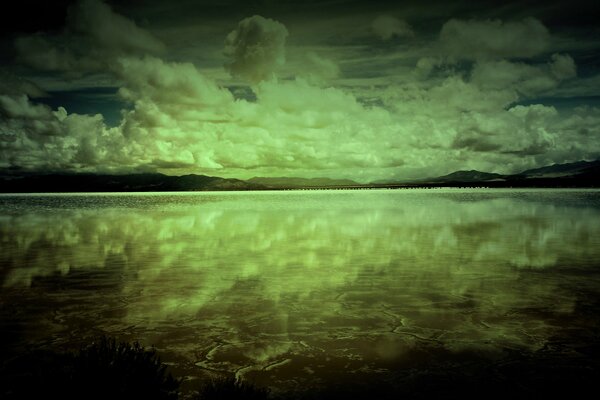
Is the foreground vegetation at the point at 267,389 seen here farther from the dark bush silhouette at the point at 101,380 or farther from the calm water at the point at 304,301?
the calm water at the point at 304,301

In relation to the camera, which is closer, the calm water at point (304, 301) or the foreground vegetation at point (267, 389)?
the foreground vegetation at point (267, 389)

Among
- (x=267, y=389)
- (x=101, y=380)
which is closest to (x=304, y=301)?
(x=267, y=389)

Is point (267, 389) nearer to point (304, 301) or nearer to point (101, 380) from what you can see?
point (101, 380)

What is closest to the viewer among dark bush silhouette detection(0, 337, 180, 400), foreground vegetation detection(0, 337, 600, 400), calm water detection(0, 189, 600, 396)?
dark bush silhouette detection(0, 337, 180, 400)

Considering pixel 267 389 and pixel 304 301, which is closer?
pixel 267 389

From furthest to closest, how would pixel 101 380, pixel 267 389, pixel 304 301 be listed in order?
pixel 304 301
pixel 267 389
pixel 101 380

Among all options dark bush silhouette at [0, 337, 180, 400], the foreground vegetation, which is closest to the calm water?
the foreground vegetation

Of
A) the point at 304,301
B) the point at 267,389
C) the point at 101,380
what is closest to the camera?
the point at 101,380

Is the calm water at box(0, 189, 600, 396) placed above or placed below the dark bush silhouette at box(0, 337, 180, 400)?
below

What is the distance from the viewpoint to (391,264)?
19609 millimetres

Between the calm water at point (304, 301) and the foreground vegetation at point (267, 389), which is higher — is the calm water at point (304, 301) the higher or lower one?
the lower one

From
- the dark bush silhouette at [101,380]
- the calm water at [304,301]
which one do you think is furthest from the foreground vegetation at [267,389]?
the calm water at [304,301]

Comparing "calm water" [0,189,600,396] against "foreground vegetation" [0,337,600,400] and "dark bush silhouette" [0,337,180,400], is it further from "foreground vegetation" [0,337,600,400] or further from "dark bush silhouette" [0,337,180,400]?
"dark bush silhouette" [0,337,180,400]

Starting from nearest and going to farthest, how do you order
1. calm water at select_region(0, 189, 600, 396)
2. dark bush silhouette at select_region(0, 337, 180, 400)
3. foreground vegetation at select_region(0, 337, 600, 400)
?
dark bush silhouette at select_region(0, 337, 180, 400) < foreground vegetation at select_region(0, 337, 600, 400) < calm water at select_region(0, 189, 600, 396)
